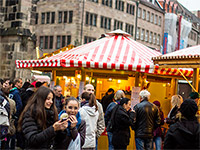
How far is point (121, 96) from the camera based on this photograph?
8477 mm

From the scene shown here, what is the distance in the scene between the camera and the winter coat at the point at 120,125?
769cm

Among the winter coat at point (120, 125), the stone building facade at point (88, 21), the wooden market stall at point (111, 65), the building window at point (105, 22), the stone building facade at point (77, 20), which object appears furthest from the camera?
the building window at point (105, 22)

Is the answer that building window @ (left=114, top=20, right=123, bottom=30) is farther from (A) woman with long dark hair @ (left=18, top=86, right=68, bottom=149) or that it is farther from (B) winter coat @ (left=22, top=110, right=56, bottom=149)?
(B) winter coat @ (left=22, top=110, right=56, bottom=149)

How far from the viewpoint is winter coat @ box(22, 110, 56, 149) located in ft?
13.8

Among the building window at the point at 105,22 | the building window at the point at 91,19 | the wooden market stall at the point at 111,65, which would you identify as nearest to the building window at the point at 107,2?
→ the building window at the point at 105,22

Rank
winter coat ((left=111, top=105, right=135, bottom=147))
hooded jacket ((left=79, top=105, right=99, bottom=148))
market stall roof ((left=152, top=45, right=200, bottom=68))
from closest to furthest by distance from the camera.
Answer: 1. hooded jacket ((left=79, top=105, right=99, bottom=148))
2. winter coat ((left=111, top=105, right=135, bottom=147))
3. market stall roof ((left=152, top=45, right=200, bottom=68))

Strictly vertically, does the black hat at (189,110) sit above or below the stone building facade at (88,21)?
below

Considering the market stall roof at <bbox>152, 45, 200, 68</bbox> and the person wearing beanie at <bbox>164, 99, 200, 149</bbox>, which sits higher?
the market stall roof at <bbox>152, 45, 200, 68</bbox>

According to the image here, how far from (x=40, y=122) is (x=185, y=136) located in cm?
164

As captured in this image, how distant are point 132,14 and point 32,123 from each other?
160 ft

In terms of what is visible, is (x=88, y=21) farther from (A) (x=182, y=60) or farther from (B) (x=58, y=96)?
(B) (x=58, y=96)

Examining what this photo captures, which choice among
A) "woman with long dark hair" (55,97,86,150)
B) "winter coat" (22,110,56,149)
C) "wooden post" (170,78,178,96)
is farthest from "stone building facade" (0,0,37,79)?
"winter coat" (22,110,56,149)

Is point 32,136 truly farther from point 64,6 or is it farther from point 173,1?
point 173,1

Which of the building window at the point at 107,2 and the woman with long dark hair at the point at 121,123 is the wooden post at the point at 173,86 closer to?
the woman with long dark hair at the point at 121,123
